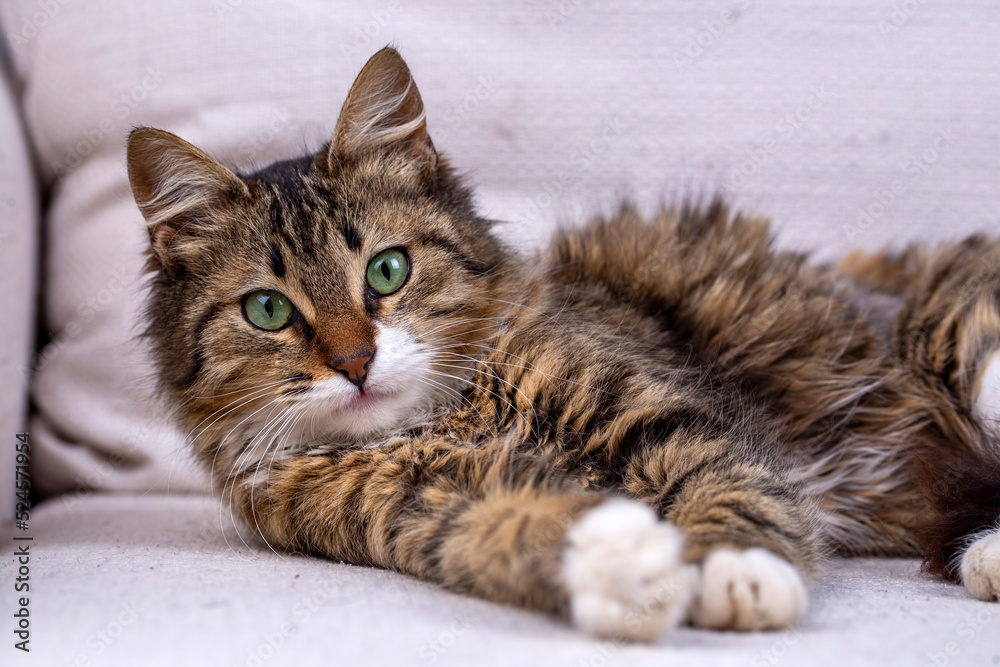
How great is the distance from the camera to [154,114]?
217 cm

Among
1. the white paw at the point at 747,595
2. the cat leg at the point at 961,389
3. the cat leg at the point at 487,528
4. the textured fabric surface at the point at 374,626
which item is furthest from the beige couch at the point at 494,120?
the white paw at the point at 747,595

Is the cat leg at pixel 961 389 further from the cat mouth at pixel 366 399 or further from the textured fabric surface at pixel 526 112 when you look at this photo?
the cat mouth at pixel 366 399

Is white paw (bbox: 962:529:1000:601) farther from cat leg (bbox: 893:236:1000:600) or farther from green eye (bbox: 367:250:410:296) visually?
green eye (bbox: 367:250:410:296)

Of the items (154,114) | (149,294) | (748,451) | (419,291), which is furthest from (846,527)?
(154,114)

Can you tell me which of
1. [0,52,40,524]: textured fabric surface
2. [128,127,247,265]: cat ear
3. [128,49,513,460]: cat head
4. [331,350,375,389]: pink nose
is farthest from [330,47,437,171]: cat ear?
[0,52,40,524]: textured fabric surface

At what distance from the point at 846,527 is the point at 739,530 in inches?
25.3

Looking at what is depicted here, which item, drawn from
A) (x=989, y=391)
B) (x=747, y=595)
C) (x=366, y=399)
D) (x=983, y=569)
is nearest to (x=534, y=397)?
(x=366, y=399)

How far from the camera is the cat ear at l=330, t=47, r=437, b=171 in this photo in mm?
1454

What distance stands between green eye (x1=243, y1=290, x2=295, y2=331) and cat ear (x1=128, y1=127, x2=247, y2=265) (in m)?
0.19

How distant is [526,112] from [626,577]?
1627 mm

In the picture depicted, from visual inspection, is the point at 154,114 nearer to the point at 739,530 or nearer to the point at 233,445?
the point at 233,445

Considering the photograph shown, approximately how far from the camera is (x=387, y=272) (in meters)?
1.40

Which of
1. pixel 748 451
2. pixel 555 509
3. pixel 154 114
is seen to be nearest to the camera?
pixel 555 509

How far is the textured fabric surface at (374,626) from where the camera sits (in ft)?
2.88
